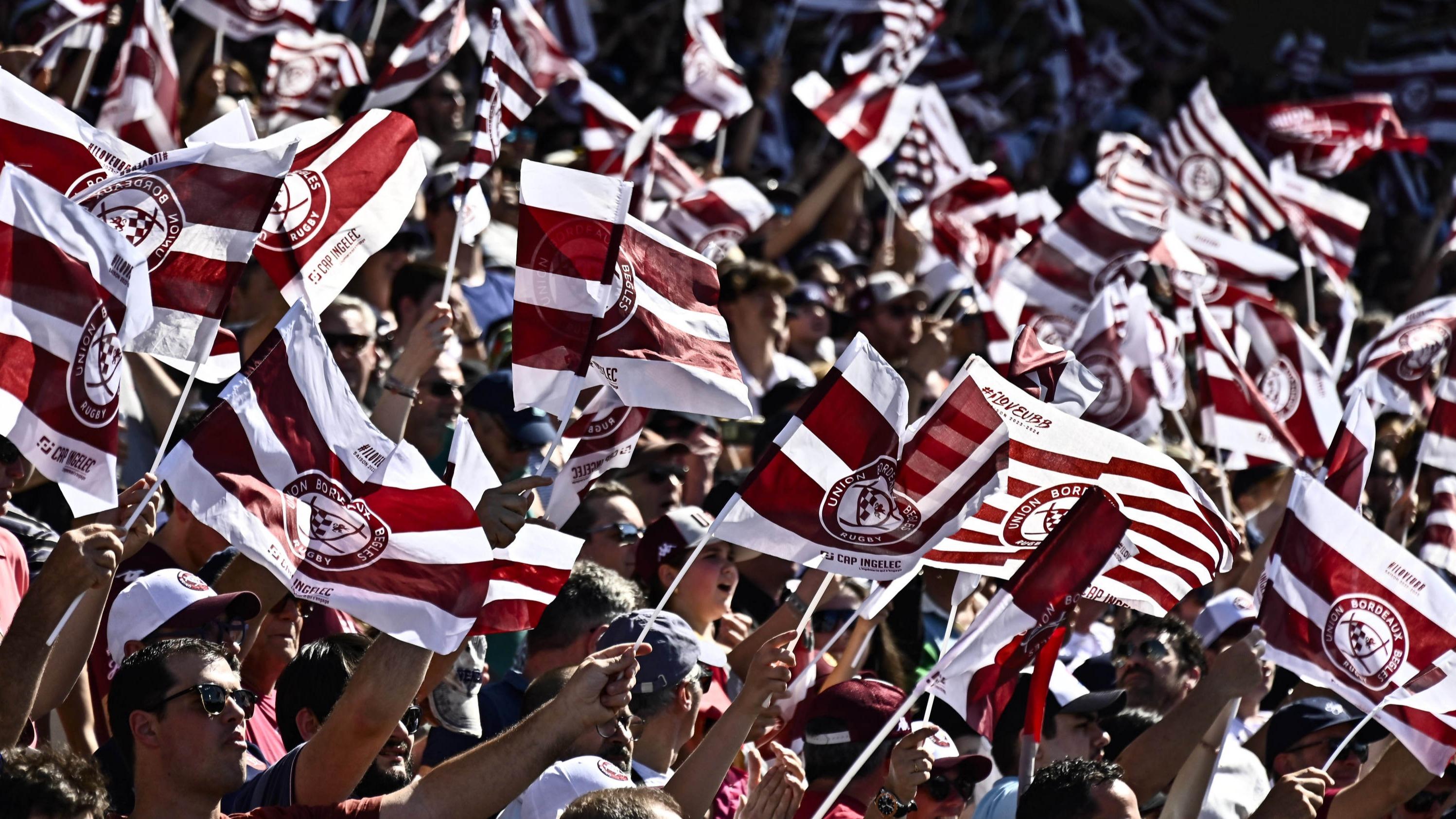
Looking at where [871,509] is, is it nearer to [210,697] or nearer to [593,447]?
[593,447]

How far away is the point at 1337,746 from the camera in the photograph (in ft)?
19.6

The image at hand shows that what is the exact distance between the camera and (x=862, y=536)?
498 centimetres

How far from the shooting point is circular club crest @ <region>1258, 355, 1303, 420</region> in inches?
353

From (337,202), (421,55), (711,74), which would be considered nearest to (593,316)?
(337,202)

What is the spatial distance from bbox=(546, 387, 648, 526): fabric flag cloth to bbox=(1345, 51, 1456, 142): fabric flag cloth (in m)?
13.0

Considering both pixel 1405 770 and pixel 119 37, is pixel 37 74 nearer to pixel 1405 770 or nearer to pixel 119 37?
pixel 119 37

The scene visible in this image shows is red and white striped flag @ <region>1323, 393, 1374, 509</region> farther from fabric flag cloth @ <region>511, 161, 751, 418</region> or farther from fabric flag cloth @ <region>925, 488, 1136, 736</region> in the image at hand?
fabric flag cloth @ <region>511, 161, 751, 418</region>

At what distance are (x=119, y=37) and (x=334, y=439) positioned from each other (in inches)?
218

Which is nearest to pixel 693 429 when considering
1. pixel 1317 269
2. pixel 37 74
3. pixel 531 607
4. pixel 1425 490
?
pixel 531 607

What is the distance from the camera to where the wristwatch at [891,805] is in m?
4.65

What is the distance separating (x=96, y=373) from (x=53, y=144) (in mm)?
956

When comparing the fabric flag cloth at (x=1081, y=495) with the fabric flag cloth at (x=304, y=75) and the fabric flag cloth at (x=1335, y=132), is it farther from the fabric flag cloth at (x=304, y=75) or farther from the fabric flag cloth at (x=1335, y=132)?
the fabric flag cloth at (x=1335, y=132)

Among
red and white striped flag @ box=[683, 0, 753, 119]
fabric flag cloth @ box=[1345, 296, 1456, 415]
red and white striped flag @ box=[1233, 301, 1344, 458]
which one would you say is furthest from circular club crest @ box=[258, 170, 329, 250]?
fabric flag cloth @ box=[1345, 296, 1456, 415]

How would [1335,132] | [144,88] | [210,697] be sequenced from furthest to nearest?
[1335,132]
[144,88]
[210,697]
